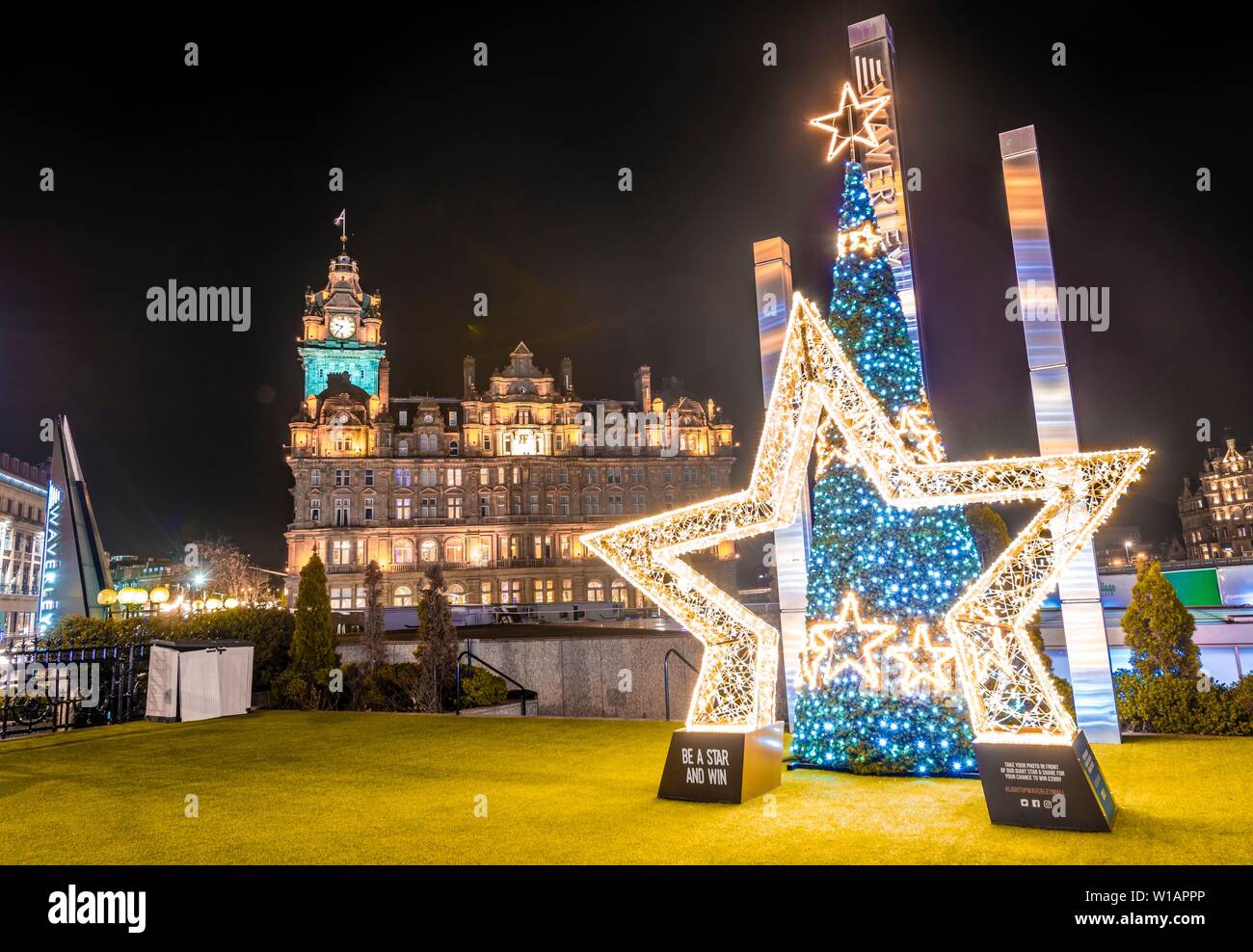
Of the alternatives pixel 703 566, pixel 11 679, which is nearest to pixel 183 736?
pixel 11 679

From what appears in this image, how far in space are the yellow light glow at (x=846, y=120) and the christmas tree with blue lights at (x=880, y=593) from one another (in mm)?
2467

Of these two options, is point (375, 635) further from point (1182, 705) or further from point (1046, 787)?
point (1182, 705)

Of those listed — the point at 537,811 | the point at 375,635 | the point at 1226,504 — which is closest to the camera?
the point at 537,811

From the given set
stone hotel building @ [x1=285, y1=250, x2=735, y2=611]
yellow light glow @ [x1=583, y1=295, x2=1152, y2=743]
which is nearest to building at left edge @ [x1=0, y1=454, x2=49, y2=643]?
stone hotel building @ [x1=285, y1=250, x2=735, y2=611]

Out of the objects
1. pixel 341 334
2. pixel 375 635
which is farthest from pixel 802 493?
pixel 341 334

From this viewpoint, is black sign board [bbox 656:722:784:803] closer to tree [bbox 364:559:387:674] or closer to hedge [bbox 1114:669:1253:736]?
hedge [bbox 1114:669:1253:736]

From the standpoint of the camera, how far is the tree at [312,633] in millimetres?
16672

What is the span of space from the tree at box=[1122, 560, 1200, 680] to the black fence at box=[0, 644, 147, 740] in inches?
652

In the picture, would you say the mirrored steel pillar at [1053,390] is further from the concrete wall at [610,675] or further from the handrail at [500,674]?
the handrail at [500,674]

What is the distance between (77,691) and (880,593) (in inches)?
557

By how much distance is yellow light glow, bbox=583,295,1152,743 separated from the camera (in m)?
6.15

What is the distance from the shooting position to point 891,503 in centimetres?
719

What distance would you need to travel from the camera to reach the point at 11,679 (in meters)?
13.9

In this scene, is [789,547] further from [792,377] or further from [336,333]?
[336,333]
